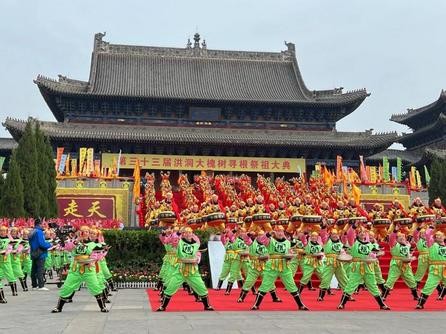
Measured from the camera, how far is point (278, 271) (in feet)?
A: 37.8

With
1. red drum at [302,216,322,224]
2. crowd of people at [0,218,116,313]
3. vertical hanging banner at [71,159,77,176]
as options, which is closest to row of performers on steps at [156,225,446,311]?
red drum at [302,216,322,224]

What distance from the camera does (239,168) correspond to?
37.2 meters

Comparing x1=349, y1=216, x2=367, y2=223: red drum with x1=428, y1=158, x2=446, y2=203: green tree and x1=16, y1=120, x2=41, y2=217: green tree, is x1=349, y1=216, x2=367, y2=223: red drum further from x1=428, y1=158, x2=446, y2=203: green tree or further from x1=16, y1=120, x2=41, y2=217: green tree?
x1=428, y1=158, x2=446, y2=203: green tree

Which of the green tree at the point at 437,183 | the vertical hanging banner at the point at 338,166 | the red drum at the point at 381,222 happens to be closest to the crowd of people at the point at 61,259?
the red drum at the point at 381,222

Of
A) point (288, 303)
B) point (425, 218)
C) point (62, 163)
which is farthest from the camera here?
point (62, 163)

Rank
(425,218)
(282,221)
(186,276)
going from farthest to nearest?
1. (425,218)
2. (282,221)
3. (186,276)

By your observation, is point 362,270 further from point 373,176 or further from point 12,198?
point 373,176

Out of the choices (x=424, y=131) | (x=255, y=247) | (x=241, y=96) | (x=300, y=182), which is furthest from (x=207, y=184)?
(x=424, y=131)

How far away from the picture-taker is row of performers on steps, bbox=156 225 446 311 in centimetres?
1102

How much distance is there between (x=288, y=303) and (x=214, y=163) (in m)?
25.1

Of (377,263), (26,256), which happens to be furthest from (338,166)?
(377,263)

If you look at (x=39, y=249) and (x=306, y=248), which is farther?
(x=39, y=249)

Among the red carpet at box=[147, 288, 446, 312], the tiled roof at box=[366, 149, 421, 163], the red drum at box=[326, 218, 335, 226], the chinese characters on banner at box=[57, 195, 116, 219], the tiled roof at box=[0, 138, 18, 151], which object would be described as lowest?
the red carpet at box=[147, 288, 446, 312]

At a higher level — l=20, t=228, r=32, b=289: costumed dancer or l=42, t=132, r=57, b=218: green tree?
l=42, t=132, r=57, b=218: green tree
